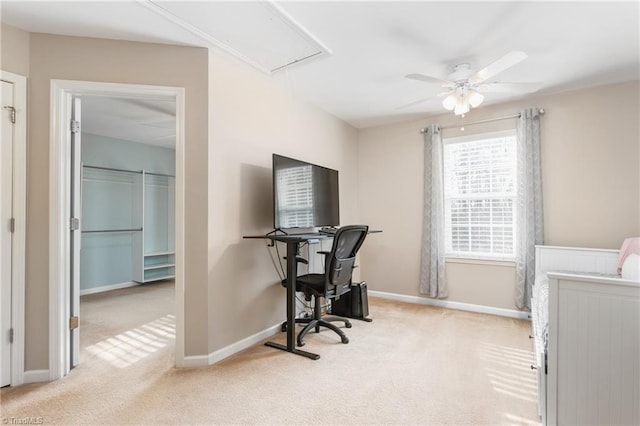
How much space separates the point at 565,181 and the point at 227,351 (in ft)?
12.0

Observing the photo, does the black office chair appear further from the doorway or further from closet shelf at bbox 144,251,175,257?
closet shelf at bbox 144,251,175,257

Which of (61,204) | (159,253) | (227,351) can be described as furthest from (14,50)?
(159,253)

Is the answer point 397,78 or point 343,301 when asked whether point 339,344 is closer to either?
point 343,301

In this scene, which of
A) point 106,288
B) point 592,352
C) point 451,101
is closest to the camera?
point 592,352

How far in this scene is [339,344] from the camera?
278cm

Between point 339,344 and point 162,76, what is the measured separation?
2547 millimetres

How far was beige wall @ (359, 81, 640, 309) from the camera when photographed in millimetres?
3057

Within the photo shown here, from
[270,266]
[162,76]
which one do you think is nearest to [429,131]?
[270,266]

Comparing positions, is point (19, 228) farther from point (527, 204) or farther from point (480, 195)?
point (527, 204)

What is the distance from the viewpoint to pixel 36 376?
2.11 metres

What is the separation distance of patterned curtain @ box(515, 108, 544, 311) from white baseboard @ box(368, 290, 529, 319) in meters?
0.12

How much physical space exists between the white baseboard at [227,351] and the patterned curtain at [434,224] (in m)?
Result: 2.04

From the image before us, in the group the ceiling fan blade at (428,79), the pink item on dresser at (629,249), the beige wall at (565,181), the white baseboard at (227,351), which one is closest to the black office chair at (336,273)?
the white baseboard at (227,351)

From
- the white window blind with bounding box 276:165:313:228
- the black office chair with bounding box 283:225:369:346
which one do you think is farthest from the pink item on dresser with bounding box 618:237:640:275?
the white window blind with bounding box 276:165:313:228
